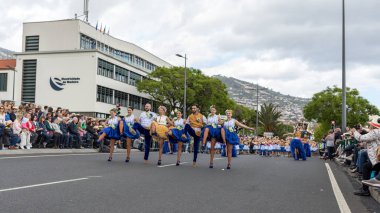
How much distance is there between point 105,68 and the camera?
196ft

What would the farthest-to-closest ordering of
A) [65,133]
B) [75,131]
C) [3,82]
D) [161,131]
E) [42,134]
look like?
[3,82]
[75,131]
[65,133]
[42,134]
[161,131]

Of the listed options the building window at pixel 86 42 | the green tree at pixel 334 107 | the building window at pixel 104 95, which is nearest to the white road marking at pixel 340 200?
the building window at pixel 104 95

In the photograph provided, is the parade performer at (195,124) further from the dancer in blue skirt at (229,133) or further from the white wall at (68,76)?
the white wall at (68,76)

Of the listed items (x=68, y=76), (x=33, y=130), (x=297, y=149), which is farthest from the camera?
(x=68, y=76)

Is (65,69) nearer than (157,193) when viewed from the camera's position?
No

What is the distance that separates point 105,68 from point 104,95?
334 centimetres

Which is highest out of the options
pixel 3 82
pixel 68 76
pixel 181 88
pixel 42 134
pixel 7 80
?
pixel 68 76

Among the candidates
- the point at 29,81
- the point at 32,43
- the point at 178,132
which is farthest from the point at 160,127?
the point at 32,43

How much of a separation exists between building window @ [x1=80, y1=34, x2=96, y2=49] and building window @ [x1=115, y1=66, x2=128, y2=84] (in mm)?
4363

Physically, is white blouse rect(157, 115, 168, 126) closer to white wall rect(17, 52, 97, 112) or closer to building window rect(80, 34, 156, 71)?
white wall rect(17, 52, 97, 112)

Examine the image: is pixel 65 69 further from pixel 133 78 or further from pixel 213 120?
pixel 213 120

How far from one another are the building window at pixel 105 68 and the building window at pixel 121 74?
7.40 ft

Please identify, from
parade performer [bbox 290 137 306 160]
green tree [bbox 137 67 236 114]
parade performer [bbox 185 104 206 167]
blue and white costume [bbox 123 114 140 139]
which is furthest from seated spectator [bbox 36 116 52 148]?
green tree [bbox 137 67 236 114]

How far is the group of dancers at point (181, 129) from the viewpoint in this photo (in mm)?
15781
